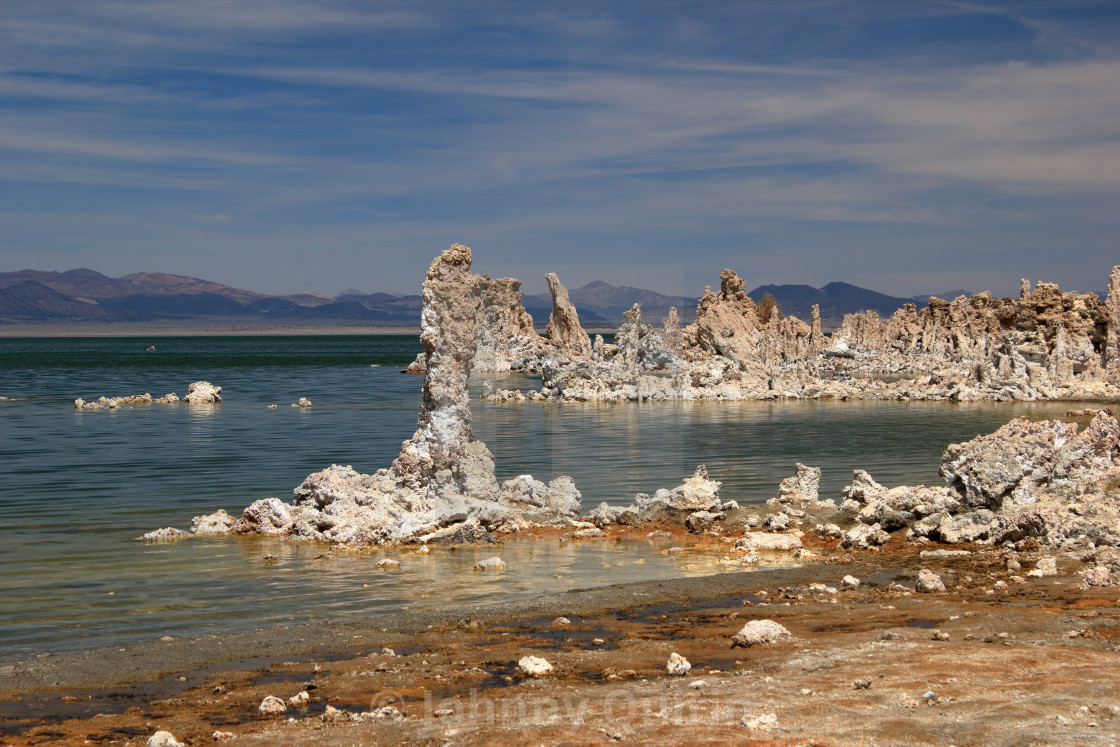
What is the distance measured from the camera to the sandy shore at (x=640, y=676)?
19.7ft

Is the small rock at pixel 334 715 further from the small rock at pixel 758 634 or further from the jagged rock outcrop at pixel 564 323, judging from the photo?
the jagged rock outcrop at pixel 564 323

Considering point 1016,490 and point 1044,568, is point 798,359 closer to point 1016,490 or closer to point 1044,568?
point 1016,490

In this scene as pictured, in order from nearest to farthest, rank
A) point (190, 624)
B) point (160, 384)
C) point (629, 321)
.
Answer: point (190, 624) < point (629, 321) < point (160, 384)

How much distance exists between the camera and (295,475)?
20328mm

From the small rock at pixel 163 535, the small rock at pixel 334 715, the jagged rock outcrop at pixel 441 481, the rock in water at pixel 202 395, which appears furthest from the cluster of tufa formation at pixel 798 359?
the small rock at pixel 334 715

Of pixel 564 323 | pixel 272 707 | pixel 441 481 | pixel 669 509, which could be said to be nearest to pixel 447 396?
pixel 441 481

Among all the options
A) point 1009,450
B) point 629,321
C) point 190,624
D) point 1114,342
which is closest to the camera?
point 190,624

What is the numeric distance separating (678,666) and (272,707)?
2.97 meters

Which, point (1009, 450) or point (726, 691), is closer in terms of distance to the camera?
point (726, 691)

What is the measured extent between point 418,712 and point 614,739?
4.80 feet

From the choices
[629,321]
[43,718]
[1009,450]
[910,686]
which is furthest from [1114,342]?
[43,718]

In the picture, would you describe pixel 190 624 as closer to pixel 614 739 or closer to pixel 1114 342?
pixel 614 739

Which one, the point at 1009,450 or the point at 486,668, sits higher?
the point at 1009,450

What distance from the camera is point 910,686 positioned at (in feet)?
21.7
